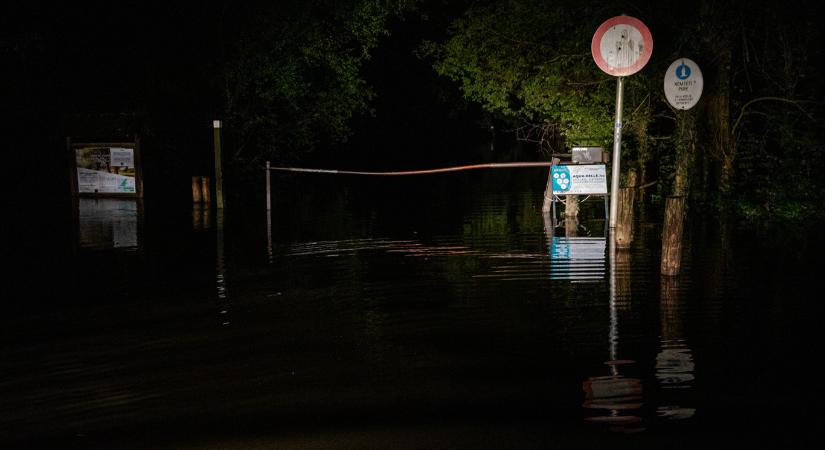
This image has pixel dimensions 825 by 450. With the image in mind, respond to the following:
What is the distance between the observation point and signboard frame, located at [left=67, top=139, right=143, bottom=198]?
24891mm

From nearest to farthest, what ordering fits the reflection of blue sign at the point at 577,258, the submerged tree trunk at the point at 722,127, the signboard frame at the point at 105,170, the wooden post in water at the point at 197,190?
the reflection of blue sign at the point at 577,258, the submerged tree trunk at the point at 722,127, the signboard frame at the point at 105,170, the wooden post in water at the point at 197,190

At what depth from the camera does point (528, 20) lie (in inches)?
819

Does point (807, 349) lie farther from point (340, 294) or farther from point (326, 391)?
point (340, 294)

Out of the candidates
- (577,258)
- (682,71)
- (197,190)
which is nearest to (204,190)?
(197,190)

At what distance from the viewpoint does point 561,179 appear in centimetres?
1700

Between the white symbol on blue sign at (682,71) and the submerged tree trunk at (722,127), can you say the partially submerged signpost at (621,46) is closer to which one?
the white symbol on blue sign at (682,71)

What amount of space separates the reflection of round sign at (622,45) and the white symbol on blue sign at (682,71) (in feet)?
1.80

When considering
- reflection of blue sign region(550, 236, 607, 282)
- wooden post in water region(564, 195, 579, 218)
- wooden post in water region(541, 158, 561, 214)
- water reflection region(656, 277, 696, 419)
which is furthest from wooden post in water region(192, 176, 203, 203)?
water reflection region(656, 277, 696, 419)

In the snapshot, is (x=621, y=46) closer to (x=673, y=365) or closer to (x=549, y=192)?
(x=549, y=192)

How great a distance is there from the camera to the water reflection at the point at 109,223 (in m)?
16.2

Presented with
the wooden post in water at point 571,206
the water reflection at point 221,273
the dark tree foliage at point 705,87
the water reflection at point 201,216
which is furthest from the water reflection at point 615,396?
the water reflection at point 201,216

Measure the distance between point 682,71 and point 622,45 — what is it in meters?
0.96

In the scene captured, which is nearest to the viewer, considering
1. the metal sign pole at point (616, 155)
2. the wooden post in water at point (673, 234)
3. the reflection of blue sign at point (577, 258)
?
the wooden post in water at point (673, 234)

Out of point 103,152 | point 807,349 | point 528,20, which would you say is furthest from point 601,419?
point 103,152
